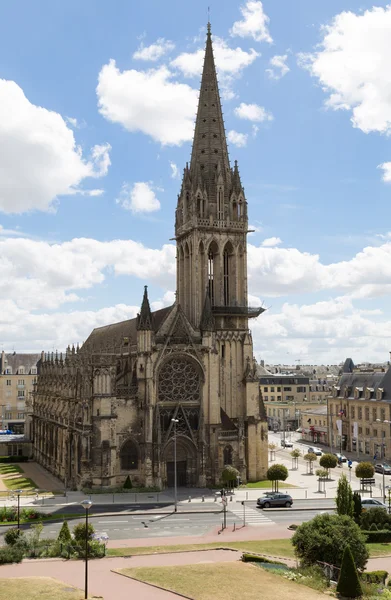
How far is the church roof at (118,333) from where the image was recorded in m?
75.6

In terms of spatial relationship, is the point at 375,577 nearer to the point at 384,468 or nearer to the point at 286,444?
the point at 384,468

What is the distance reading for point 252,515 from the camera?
5472 cm

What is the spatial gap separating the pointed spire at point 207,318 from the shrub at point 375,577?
128 feet

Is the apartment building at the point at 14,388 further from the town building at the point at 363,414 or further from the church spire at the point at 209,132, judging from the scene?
the church spire at the point at 209,132

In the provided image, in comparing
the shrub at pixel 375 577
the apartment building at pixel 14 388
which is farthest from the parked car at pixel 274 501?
the apartment building at pixel 14 388

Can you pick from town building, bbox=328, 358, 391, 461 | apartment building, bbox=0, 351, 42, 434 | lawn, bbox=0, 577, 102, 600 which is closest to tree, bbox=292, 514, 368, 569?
lawn, bbox=0, 577, 102, 600

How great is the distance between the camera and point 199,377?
71188 millimetres

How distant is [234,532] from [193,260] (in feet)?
115

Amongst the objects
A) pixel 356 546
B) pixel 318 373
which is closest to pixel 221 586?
pixel 356 546

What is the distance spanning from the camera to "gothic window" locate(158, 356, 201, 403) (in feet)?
230

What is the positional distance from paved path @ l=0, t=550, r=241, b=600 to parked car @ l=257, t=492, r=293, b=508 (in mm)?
17068

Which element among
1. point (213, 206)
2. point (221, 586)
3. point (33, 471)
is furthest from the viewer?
point (33, 471)

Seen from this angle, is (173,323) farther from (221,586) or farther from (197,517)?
(221,586)

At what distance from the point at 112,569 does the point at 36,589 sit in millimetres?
5893
